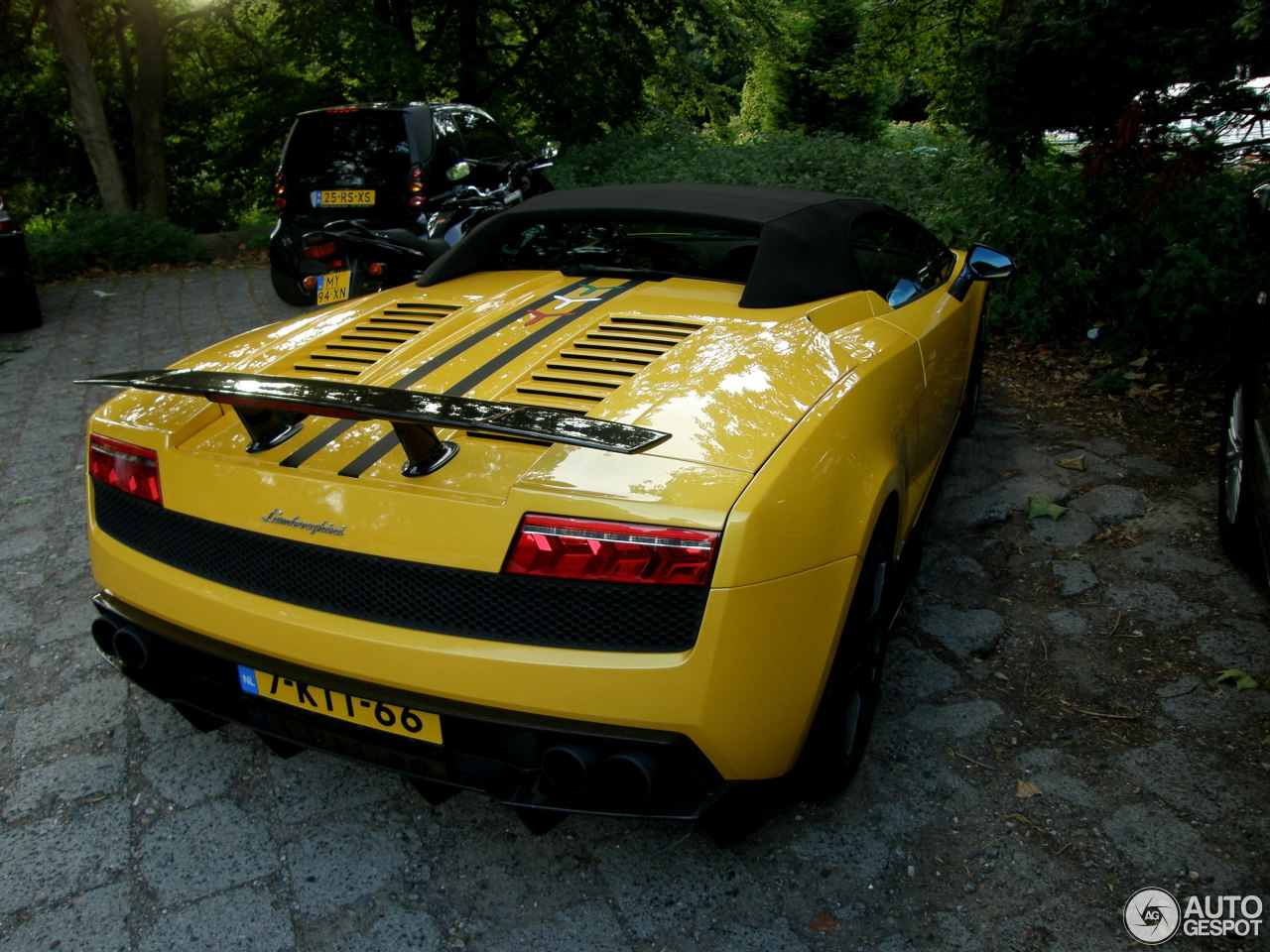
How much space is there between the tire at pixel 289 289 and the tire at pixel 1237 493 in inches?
255

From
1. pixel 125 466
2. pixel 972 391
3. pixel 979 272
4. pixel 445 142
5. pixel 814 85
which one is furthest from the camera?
pixel 814 85

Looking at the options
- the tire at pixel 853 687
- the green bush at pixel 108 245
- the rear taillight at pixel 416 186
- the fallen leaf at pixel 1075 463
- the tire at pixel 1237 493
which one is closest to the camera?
the tire at pixel 853 687

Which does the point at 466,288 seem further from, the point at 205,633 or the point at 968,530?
the point at 968,530

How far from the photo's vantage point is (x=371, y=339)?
2.60 meters

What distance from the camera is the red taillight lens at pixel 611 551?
1.66 m

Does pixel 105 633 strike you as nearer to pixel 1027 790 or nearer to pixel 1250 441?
pixel 1027 790

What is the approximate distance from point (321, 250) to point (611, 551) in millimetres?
2557

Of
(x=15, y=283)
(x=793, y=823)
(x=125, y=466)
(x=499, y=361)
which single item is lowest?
(x=15, y=283)

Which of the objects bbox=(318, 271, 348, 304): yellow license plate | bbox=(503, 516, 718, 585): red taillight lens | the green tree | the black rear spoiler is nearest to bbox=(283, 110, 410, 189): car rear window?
bbox=(318, 271, 348, 304): yellow license plate

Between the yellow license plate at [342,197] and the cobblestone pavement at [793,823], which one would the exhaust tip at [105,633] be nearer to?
the cobblestone pavement at [793,823]

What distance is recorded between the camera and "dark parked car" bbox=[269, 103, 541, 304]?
276 inches

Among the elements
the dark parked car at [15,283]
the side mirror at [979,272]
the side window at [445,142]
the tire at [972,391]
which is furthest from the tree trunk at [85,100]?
the side mirror at [979,272]

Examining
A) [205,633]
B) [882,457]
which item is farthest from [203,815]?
[882,457]

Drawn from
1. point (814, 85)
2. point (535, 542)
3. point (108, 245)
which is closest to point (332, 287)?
point (535, 542)
